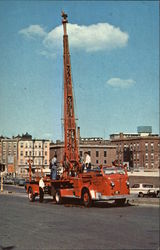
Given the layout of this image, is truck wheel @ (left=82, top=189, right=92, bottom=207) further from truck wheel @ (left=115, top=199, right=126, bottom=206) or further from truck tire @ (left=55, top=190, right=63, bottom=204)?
truck tire @ (left=55, top=190, right=63, bottom=204)

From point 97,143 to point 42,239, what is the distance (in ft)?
387

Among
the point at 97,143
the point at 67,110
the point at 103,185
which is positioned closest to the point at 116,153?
the point at 97,143

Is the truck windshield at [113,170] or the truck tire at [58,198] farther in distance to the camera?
the truck tire at [58,198]

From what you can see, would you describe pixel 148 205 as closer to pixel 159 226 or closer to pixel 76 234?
pixel 159 226

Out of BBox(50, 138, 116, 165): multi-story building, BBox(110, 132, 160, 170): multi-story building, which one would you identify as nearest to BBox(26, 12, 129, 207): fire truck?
BBox(110, 132, 160, 170): multi-story building

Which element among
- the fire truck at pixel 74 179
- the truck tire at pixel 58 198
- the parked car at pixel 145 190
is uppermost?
the fire truck at pixel 74 179

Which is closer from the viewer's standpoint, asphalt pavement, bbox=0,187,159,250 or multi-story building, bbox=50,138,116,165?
asphalt pavement, bbox=0,187,159,250

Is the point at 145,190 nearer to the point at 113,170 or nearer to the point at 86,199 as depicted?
the point at 86,199

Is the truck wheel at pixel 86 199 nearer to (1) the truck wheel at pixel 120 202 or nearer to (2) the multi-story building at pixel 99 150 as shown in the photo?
(1) the truck wheel at pixel 120 202

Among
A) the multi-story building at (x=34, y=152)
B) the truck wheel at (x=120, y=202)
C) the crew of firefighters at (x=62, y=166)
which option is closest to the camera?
the truck wheel at (x=120, y=202)

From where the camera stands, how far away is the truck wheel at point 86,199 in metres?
19.7

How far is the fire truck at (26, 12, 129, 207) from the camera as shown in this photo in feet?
62.6

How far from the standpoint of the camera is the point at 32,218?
49.7ft

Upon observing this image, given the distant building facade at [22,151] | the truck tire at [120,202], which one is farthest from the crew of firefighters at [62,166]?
the distant building facade at [22,151]
